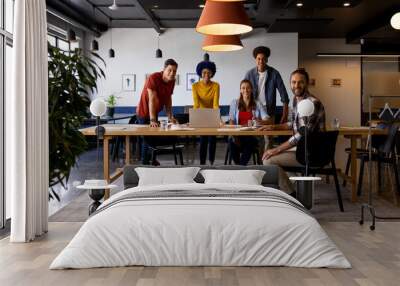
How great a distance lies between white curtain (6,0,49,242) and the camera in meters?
4.45

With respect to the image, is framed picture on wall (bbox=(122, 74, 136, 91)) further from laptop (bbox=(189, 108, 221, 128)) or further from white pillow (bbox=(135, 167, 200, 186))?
white pillow (bbox=(135, 167, 200, 186))

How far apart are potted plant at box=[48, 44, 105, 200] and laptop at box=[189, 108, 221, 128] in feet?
4.57

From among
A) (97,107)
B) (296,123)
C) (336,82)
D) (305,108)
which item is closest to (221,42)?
(296,123)

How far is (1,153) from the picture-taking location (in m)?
5.21

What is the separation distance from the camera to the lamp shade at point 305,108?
529 centimetres

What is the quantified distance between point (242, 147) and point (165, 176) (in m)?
2.03

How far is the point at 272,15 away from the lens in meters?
11.8

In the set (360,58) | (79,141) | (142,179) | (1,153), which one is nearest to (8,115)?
(1,153)

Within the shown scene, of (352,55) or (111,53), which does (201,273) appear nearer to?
(111,53)

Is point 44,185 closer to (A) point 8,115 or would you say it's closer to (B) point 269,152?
(A) point 8,115

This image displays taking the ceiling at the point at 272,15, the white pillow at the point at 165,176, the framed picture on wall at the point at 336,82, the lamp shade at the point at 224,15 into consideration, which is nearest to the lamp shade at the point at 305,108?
the lamp shade at the point at 224,15

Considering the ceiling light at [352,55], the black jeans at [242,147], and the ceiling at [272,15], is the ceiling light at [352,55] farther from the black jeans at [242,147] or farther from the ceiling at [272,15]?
the black jeans at [242,147]

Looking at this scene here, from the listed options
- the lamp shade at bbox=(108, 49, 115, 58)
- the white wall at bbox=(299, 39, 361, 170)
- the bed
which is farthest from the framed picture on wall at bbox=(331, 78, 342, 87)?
the bed

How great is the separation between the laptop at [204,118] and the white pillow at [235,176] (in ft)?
4.26
